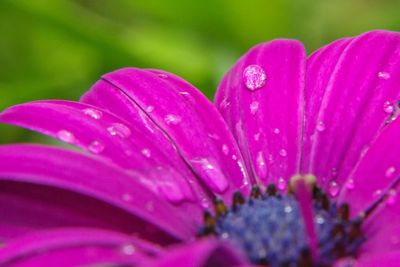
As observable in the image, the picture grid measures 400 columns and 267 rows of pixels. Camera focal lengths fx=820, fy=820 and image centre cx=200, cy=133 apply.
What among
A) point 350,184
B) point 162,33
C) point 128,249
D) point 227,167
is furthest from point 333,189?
point 162,33

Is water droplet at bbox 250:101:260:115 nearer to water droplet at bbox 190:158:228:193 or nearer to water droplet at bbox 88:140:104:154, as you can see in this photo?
water droplet at bbox 190:158:228:193

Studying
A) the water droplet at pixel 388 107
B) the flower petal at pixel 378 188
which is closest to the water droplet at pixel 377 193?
the flower petal at pixel 378 188

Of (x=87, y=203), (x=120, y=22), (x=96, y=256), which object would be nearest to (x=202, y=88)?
(x=120, y=22)

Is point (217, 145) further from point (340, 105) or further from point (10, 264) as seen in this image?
point (10, 264)

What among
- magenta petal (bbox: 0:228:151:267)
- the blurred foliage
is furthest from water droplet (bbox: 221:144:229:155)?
the blurred foliage

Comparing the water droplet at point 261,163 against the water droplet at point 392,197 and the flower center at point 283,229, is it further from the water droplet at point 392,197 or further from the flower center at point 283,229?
the water droplet at point 392,197

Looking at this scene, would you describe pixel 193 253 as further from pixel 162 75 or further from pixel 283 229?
pixel 162 75
